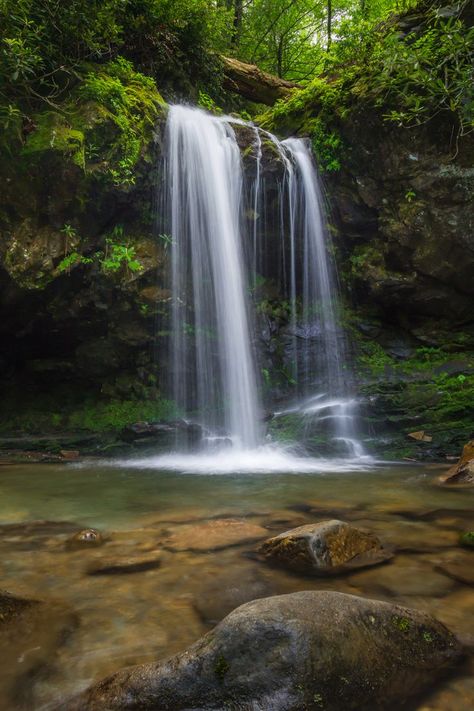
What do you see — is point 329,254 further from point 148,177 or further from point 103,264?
point 103,264

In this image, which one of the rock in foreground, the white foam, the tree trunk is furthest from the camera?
the tree trunk

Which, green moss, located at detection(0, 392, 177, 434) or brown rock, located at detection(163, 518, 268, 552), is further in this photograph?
green moss, located at detection(0, 392, 177, 434)

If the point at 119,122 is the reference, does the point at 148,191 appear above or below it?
below

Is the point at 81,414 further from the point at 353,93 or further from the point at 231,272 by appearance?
the point at 353,93

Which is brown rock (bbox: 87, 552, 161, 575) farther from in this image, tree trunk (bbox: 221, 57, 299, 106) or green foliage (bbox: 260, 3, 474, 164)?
tree trunk (bbox: 221, 57, 299, 106)

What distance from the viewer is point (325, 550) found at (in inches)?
117

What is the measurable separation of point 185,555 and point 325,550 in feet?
3.12

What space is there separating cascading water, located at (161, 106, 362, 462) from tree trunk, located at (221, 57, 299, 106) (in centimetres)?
326

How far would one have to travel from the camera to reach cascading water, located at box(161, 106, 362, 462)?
9523 mm

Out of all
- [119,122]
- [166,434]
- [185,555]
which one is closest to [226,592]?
[185,555]

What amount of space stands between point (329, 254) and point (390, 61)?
17.7 feet

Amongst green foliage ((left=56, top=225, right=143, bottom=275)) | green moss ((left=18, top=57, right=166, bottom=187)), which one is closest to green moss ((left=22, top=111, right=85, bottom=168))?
green moss ((left=18, top=57, right=166, bottom=187))

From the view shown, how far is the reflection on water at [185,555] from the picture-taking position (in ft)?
7.11

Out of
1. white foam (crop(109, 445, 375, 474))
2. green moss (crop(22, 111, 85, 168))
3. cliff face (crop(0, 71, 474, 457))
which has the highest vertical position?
green moss (crop(22, 111, 85, 168))
